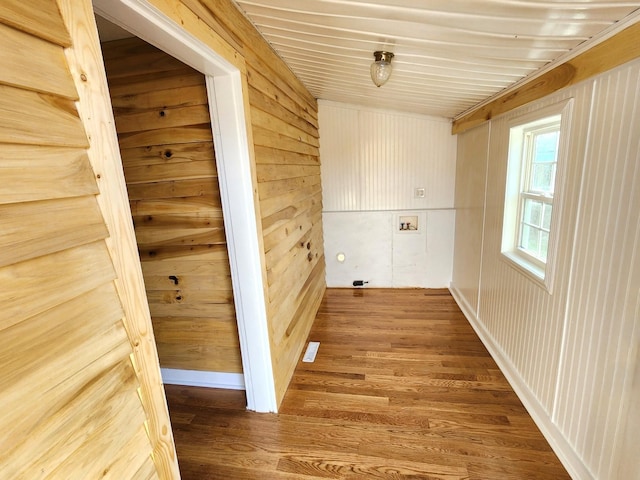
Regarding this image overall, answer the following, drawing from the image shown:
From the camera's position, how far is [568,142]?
5.04 ft

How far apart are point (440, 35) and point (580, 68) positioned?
0.67 metres

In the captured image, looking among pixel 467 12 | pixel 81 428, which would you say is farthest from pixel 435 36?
pixel 81 428

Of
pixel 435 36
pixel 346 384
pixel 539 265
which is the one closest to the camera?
pixel 435 36

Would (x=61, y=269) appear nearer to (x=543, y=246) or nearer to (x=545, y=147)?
(x=543, y=246)

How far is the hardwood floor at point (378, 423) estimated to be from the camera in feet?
5.29

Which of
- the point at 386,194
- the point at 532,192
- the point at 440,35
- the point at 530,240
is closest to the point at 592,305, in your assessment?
the point at 530,240

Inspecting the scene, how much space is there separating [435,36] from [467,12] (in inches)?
10.9

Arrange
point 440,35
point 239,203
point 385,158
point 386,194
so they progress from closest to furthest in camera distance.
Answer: point 440,35, point 239,203, point 385,158, point 386,194

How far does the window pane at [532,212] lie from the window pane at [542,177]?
9 cm

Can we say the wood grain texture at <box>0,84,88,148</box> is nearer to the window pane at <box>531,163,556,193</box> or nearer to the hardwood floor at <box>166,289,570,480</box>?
the hardwood floor at <box>166,289,570,480</box>

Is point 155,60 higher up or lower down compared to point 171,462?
higher up

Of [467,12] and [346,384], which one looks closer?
[467,12]

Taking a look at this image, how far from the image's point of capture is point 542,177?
6.52 feet

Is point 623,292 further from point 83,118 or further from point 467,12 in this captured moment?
point 83,118
